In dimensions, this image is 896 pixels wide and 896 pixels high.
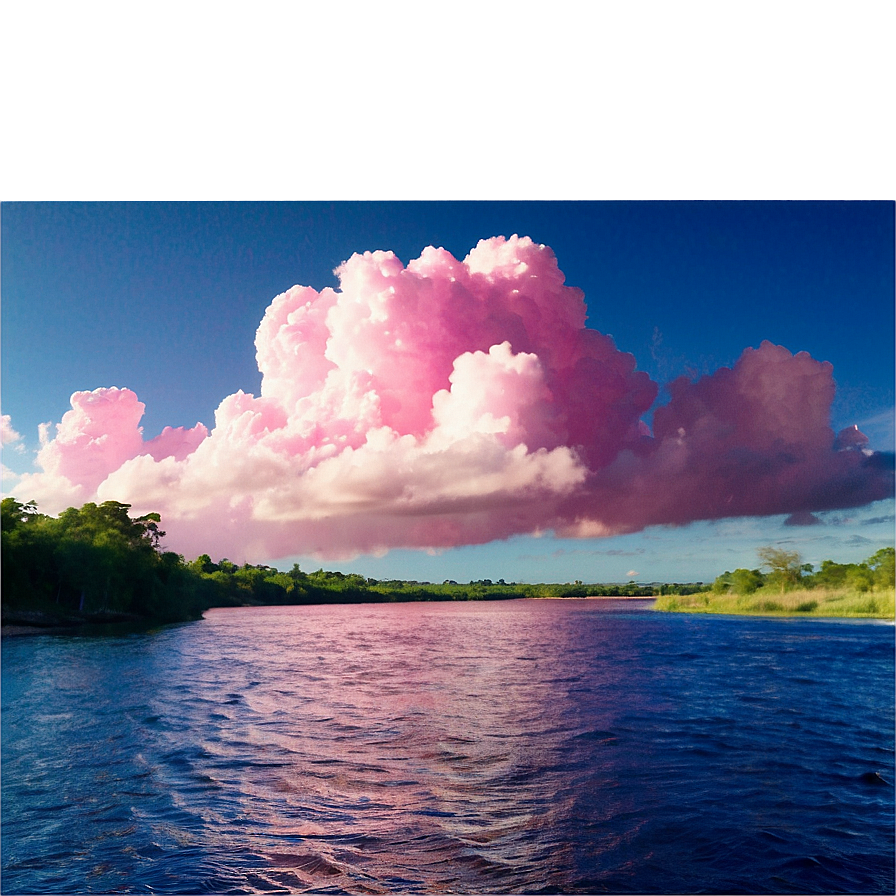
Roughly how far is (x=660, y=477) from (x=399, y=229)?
385 centimetres

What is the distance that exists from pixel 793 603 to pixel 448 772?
9202mm

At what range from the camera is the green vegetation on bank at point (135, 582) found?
7.89 metres

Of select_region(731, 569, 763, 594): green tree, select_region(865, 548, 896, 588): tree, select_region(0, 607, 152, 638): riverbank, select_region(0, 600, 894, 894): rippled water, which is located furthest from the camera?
select_region(0, 607, 152, 638): riverbank

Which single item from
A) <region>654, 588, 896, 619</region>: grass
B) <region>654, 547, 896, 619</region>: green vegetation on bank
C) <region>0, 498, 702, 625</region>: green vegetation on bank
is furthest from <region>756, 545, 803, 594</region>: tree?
<region>0, 498, 702, 625</region>: green vegetation on bank

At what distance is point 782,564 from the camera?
27.7ft

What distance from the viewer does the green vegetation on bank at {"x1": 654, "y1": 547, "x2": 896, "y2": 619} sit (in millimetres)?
Result: 8273

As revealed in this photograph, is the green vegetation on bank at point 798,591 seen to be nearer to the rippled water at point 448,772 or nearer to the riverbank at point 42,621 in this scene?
the rippled water at point 448,772

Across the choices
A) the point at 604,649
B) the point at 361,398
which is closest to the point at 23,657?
the point at 361,398

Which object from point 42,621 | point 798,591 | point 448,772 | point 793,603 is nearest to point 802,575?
point 798,591

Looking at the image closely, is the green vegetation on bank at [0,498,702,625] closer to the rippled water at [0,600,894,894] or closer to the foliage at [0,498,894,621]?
the foliage at [0,498,894,621]

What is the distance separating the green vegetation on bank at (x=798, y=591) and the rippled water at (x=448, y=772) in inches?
47.8

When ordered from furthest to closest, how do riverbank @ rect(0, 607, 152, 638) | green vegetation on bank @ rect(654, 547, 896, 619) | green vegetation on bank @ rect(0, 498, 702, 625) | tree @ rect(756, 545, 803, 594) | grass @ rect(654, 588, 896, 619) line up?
grass @ rect(654, 588, 896, 619), riverbank @ rect(0, 607, 152, 638), green vegetation on bank @ rect(654, 547, 896, 619), green vegetation on bank @ rect(0, 498, 702, 625), tree @ rect(756, 545, 803, 594)

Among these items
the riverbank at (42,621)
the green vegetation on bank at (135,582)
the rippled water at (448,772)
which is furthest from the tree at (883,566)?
the riverbank at (42,621)

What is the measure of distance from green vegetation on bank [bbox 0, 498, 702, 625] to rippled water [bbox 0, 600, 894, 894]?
0.97 m
